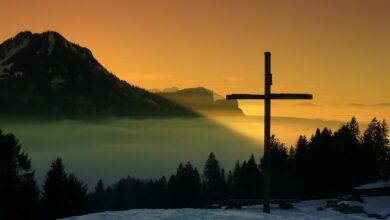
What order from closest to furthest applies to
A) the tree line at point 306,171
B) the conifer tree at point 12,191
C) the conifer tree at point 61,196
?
the conifer tree at point 12,191, the conifer tree at point 61,196, the tree line at point 306,171

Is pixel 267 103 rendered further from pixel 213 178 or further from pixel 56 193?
pixel 213 178

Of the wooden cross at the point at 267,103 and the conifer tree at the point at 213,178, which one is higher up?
the conifer tree at the point at 213,178

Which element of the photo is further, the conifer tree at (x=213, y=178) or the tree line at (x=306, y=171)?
the conifer tree at (x=213, y=178)

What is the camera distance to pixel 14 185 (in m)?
61.2

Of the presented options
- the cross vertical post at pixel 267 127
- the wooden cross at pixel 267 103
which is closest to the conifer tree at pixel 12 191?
the wooden cross at pixel 267 103

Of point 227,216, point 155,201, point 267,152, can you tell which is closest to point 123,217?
point 227,216

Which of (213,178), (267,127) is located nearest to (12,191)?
(267,127)

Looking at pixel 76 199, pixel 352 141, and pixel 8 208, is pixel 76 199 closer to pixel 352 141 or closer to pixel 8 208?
pixel 8 208

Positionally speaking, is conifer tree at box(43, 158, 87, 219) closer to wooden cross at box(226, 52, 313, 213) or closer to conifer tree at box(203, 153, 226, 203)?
wooden cross at box(226, 52, 313, 213)

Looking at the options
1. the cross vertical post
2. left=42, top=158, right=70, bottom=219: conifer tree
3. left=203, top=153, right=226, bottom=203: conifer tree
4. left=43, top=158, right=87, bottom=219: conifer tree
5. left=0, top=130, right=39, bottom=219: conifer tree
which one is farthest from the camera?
left=203, top=153, right=226, bottom=203: conifer tree

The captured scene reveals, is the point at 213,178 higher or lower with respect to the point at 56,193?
higher

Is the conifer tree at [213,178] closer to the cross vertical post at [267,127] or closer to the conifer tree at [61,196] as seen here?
the conifer tree at [61,196]

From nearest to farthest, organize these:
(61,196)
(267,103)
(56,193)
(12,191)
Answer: (267,103) < (12,191) < (61,196) < (56,193)

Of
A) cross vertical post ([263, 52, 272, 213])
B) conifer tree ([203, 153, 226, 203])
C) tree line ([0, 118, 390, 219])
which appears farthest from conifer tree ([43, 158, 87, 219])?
conifer tree ([203, 153, 226, 203])
